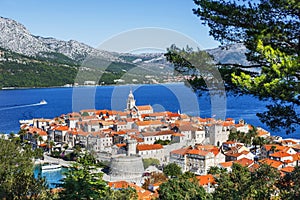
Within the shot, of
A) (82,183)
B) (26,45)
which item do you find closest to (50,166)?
(82,183)

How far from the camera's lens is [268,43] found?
4.02 metres

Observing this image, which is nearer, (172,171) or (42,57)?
(172,171)

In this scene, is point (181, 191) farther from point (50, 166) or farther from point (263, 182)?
point (50, 166)

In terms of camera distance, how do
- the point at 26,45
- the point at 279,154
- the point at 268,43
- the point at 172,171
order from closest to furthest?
the point at 268,43 → the point at 172,171 → the point at 279,154 → the point at 26,45

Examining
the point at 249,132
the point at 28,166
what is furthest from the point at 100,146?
the point at 28,166

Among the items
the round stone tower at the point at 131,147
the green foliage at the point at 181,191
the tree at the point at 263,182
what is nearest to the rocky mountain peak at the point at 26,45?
the round stone tower at the point at 131,147

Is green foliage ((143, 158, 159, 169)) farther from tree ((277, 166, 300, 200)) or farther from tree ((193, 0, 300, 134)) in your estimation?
tree ((193, 0, 300, 134))

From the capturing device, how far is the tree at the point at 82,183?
191 inches

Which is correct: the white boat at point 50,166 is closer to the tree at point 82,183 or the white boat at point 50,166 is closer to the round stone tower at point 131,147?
the round stone tower at point 131,147

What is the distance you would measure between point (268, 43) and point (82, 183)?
2.96 m

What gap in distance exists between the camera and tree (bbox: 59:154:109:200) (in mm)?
4859

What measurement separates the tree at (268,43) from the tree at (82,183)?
92.6 inches

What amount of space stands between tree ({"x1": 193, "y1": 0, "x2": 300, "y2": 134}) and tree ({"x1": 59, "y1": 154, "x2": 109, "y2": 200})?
2.35m

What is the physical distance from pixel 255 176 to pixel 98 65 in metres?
68.3
